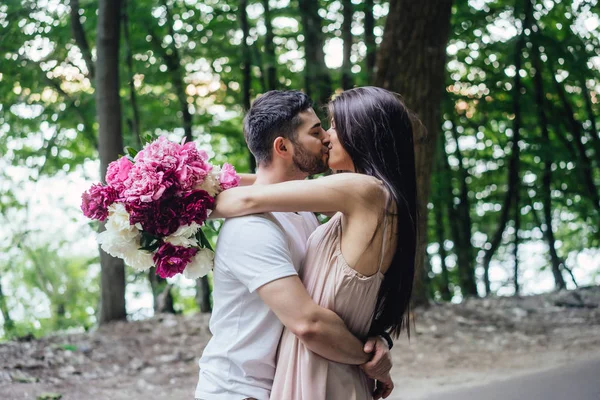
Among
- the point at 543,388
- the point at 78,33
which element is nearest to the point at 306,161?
the point at 543,388

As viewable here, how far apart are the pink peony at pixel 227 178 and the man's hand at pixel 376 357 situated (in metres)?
0.78

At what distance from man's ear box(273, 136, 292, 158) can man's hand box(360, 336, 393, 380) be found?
782 millimetres

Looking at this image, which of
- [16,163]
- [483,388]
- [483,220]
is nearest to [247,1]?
[16,163]

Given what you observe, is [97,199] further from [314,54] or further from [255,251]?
[314,54]

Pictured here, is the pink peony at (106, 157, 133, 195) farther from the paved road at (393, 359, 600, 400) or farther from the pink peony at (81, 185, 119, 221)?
the paved road at (393, 359, 600, 400)

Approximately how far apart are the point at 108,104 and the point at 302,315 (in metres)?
5.86

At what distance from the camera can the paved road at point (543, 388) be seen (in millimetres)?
5547

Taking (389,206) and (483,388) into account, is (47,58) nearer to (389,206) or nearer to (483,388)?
(483,388)

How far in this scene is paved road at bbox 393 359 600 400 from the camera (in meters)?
5.55

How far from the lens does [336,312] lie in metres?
2.41

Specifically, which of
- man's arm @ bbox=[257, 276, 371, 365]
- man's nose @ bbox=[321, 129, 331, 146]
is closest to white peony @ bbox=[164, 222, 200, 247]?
man's arm @ bbox=[257, 276, 371, 365]

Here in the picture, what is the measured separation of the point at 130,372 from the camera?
6.38 meters

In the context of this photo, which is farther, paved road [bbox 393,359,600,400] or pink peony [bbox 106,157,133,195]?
paved road [bbox 393,359,600,400]

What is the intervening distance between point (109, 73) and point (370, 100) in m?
5.61
